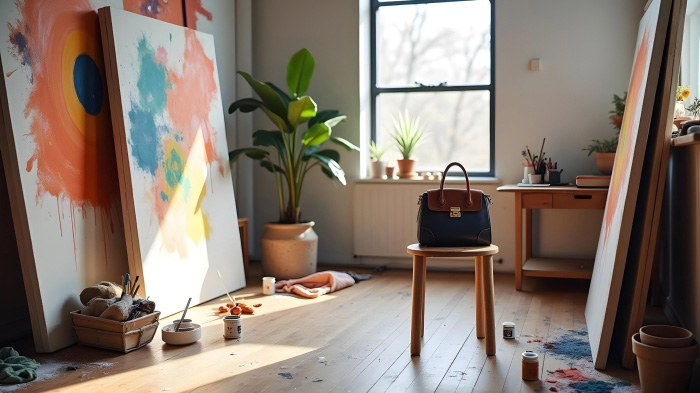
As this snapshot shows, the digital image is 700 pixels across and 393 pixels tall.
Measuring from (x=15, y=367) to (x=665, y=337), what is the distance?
273cm

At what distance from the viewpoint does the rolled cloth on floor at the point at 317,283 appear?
4887 mm

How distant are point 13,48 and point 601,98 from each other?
392 cm

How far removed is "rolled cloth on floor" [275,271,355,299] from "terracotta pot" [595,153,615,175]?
75.5 inches

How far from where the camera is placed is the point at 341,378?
304 cm

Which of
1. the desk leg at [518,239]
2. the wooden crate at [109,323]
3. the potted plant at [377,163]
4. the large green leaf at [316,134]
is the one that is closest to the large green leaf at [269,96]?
the large green leaf at [316,134]

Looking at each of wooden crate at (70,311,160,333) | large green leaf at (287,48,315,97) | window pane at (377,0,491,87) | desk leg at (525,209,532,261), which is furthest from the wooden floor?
window pane at (377,0,491,87)

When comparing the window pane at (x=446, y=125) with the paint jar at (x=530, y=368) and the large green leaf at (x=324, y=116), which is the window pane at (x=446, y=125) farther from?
the paint jar at (x=530, y=368)

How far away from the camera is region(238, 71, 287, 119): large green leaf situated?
5133mm

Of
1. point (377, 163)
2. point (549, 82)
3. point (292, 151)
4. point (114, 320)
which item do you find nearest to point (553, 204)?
point (549, 82)

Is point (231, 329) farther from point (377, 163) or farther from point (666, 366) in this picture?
point (377, 163)

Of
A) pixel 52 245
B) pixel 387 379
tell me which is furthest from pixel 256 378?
pixel 52 245

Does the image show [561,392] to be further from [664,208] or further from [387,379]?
[664,208]

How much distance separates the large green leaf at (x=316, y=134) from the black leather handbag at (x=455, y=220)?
2031mm

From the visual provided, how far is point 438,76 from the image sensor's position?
5848 millimetres
